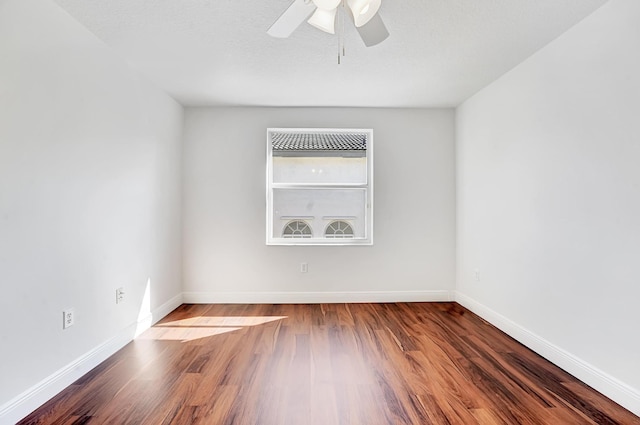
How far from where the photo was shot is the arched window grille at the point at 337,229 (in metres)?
3.98

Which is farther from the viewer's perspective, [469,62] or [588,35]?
[469,62]

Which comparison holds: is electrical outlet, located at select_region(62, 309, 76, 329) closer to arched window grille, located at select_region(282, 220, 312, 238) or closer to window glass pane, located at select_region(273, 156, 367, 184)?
arched window grille, located at select_region(282, 220, 312, 238)

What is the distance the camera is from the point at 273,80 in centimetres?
302

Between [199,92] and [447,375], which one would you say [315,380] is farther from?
[199,92]

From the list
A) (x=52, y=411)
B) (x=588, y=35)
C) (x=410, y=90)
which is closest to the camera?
(x=52, y=411)

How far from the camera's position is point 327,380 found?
205 cm

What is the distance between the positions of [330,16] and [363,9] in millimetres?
204

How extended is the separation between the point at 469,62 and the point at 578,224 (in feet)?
4.85

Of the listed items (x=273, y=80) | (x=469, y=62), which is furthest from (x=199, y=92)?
(x=469, y=62)

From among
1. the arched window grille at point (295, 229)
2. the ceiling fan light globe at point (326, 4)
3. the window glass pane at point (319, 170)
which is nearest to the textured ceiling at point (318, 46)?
the ceiling fan light globe at point (326, 4)

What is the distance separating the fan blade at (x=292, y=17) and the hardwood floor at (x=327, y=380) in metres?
2.04

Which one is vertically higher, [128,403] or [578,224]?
[578,224]

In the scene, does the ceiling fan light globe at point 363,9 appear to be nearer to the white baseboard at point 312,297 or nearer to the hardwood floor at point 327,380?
the hardwood floor at point 327,380

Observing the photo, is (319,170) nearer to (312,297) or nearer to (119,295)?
(312,297)
